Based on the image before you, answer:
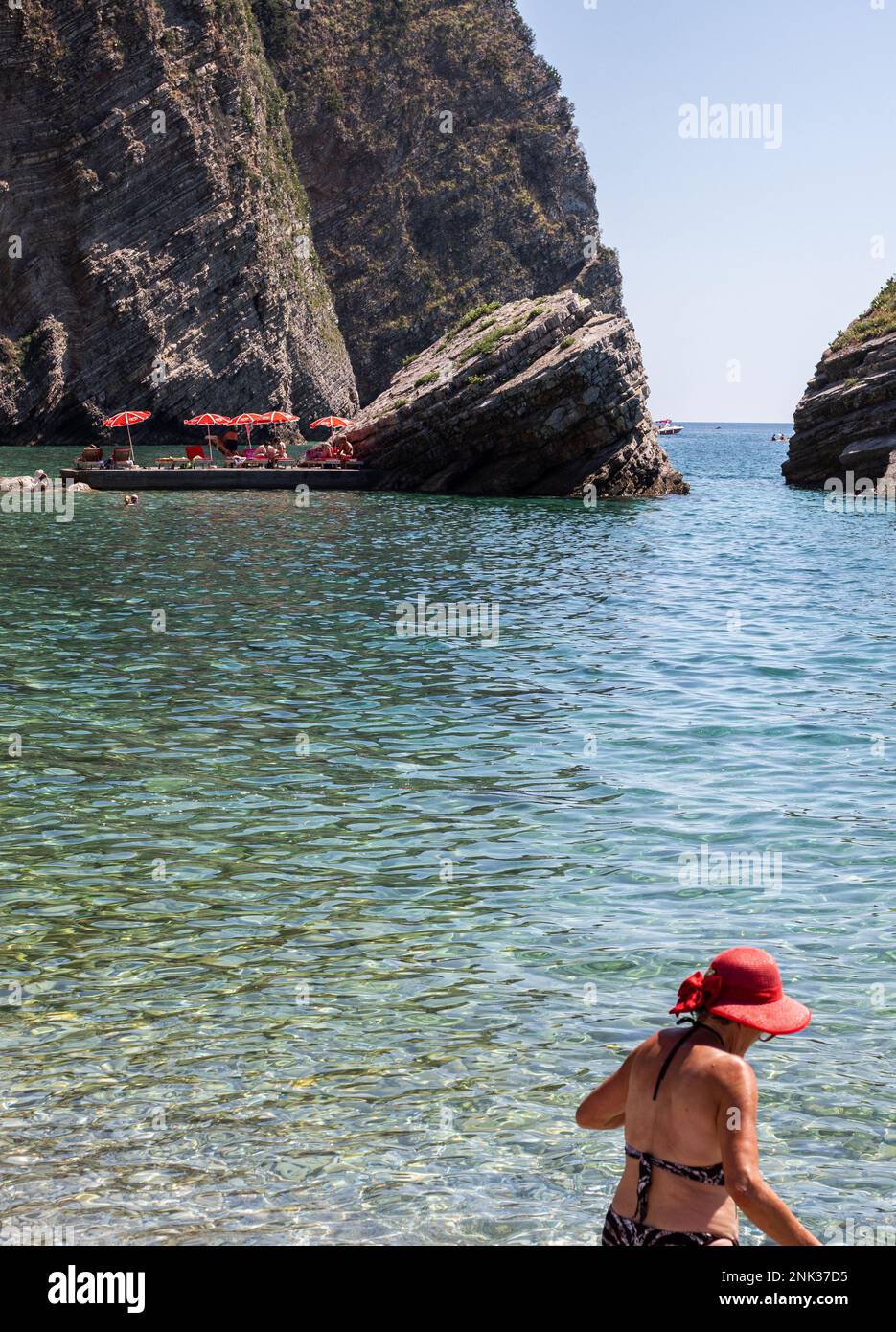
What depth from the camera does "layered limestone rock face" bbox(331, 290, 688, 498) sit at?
6172cm

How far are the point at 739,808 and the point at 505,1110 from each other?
732 centimetres

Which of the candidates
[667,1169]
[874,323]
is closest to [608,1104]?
[667,1169]

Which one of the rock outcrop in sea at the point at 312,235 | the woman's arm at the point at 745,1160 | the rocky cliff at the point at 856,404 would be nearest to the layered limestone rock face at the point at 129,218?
the rock outcrop in sea at the point at 312,235

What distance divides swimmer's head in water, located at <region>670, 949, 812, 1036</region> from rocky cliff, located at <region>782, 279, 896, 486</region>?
6337 cm

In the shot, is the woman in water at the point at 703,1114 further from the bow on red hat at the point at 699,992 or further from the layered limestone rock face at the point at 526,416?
the layered limestone rock face at the point at 526,416

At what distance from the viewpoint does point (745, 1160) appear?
5.38 meters

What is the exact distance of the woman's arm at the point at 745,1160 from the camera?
5258mm

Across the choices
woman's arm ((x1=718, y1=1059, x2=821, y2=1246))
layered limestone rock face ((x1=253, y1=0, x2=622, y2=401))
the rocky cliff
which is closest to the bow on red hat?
woman's arm ((x1=718, y1=1059, x2=821, y2=1246))

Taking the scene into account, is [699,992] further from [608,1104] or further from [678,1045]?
[608,1104]

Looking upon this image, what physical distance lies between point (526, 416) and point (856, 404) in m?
17.9

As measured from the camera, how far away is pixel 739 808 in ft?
50.5

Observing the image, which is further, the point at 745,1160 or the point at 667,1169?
the point at 667,1169

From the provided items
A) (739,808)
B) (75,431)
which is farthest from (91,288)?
(739,808)

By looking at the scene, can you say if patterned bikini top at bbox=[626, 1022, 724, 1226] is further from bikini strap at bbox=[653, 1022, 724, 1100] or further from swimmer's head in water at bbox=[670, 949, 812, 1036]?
swimmer's head in water at bbox=[670, 949, 812, 1036]
